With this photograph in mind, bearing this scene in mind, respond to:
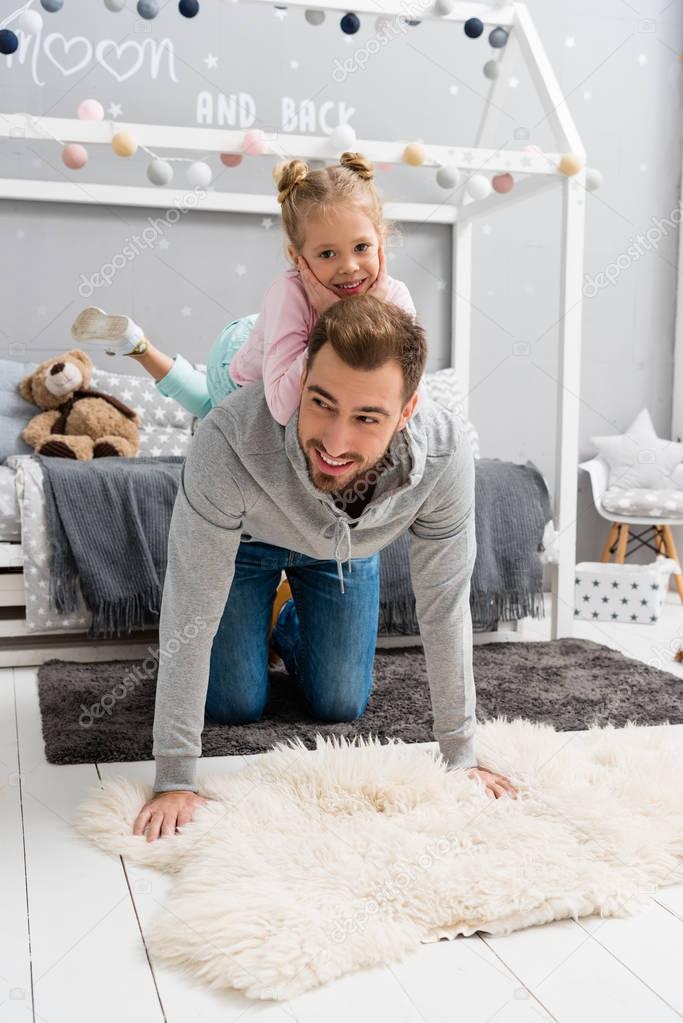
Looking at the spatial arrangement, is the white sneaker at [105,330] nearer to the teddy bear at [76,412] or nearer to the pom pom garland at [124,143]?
the pom pom garland at [124,143]

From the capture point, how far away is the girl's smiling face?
1477mm

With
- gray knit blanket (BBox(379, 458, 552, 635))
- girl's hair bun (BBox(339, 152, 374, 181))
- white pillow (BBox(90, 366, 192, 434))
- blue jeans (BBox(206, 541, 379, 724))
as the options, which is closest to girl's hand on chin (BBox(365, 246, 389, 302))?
girl's hair bun (BBox(339, 152, 374, 181))

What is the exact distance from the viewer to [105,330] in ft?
6.44

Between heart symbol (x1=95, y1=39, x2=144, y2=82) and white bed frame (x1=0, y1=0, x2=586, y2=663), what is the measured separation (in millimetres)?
338

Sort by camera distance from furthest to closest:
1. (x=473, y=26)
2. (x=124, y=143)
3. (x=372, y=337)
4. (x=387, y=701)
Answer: (x=473, y=26), (x=124, y=143), (x=387, y=701), (x=372, y=337)

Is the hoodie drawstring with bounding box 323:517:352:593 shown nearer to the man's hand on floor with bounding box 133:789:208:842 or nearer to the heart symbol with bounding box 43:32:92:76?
the man's hand on floor with bounding box 133:789:208:842

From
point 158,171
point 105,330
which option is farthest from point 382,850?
point 158,171

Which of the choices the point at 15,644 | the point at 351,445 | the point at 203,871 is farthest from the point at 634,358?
the point at 203,871

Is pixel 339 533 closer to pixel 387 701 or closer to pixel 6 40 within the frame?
pixel 387 701

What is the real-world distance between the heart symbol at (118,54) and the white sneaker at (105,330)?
1457mm

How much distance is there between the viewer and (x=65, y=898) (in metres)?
1.22

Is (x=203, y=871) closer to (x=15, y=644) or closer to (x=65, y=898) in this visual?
(x=65, y=898)

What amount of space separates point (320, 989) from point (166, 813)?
42 cm

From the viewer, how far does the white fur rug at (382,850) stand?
109 centimetres
